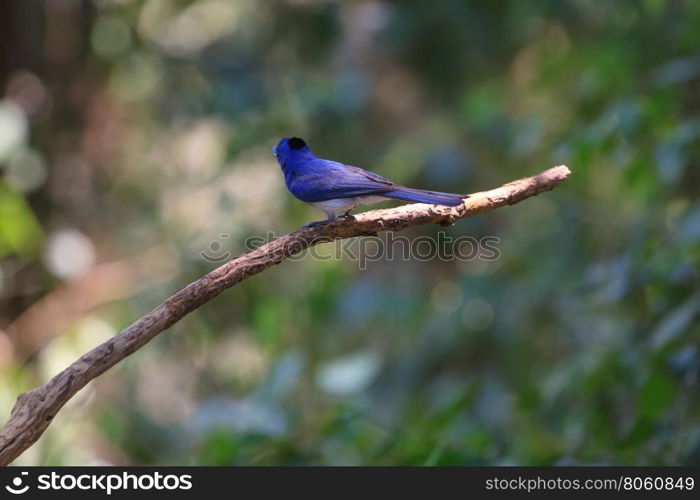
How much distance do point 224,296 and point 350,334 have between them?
125 centimetres

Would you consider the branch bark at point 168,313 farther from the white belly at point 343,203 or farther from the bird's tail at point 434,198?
the white belly at point 343,203

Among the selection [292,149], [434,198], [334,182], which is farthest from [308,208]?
[434,198]

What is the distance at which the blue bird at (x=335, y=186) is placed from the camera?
9.89ft

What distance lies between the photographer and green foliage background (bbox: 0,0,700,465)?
5293 mm

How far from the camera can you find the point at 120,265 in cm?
724

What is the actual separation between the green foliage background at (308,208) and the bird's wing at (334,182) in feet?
4.21

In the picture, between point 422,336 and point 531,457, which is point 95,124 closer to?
point 422,336

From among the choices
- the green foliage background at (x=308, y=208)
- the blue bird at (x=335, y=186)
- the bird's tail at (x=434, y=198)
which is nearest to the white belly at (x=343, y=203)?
the blue bird at (x=335, y=186)

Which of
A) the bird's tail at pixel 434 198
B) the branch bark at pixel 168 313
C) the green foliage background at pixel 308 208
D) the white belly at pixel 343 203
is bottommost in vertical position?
the branch bark at pixel 168 313

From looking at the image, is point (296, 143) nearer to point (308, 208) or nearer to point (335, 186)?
point (335, 186)

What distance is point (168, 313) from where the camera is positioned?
2520 millimetres

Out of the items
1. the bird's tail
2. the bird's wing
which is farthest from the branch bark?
the bird's wing

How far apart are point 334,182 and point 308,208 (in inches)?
160

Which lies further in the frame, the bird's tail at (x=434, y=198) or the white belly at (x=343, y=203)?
the white belly at (x=343, y=203)
